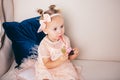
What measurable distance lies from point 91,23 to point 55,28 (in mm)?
314

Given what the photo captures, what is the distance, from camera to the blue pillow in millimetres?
1251

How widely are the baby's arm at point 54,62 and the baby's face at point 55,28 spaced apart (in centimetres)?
11

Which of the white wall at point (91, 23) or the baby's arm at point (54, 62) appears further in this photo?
the white wall at point (91, 23)

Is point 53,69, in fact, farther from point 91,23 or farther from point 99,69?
point 91,23

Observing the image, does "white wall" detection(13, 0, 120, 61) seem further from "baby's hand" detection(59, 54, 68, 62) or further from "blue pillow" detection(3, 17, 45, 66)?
"baby's hand" detection(59, 54, 68, 62)

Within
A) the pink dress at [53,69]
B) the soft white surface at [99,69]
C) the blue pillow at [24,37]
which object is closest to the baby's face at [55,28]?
the pink dress at [53,69]

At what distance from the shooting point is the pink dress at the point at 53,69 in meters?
1.12

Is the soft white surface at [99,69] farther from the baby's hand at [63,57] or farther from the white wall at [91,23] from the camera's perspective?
the baby's hand at [63,57]

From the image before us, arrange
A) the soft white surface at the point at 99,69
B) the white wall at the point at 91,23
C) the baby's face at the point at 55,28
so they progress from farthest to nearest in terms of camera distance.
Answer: the white wall at the point at 91,23
the soft white surface at the point at 99,69
the baby's face at the point at 55,28

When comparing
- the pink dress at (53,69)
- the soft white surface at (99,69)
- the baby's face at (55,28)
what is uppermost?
the baby's face at (55,28)

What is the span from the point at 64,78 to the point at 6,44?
42 centimetres

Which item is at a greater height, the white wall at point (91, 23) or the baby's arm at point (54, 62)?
the white wall at point (91, 23)

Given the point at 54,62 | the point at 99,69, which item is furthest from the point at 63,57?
the point at 99,69

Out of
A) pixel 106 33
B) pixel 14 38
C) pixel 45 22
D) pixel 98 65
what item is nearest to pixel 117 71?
pixel 98 65
